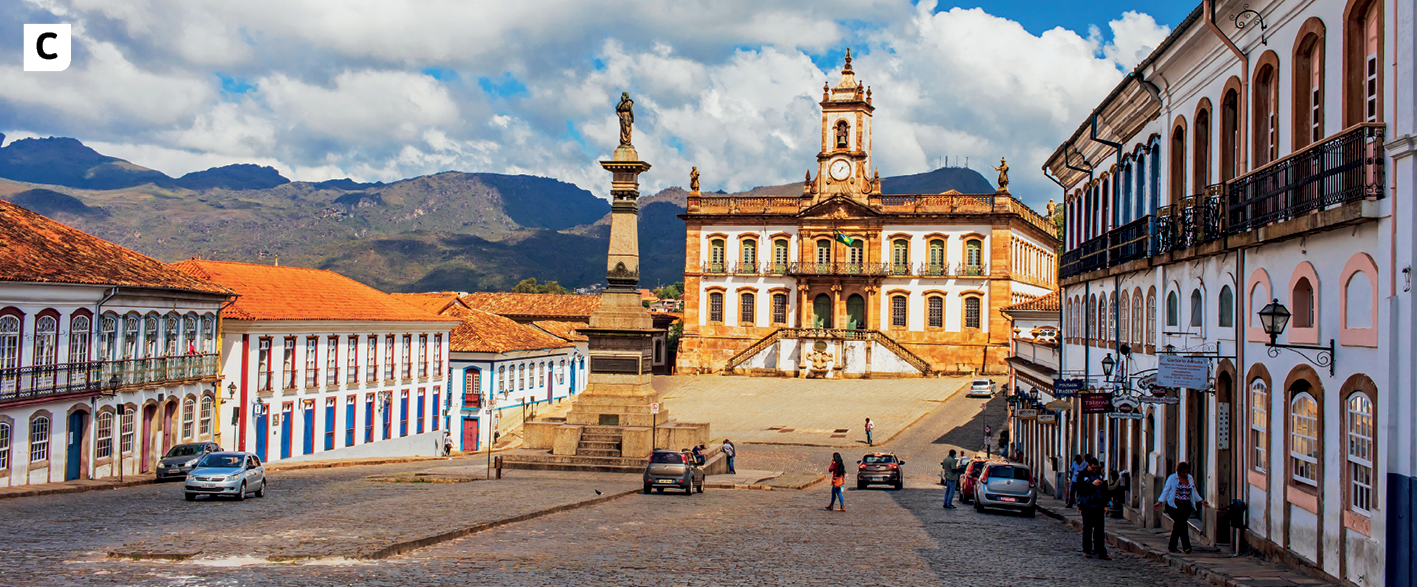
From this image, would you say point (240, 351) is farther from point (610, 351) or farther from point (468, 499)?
point (468, 499)

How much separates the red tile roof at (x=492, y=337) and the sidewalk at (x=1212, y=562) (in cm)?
3937

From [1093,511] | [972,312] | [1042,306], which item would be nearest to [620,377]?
[1093,511]

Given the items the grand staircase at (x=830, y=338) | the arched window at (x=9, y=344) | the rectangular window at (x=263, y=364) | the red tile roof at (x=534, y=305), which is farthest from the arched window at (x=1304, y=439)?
the red tile roof at (x=534, y=305)

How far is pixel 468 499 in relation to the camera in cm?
2428

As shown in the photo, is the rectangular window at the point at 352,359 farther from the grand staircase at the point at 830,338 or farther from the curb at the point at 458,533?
the grand staircase at the point at 830,338

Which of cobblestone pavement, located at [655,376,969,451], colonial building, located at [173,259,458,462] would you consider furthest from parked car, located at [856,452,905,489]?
colonial building, located at [173,259,458,462]

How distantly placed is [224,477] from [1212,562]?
61.6ft

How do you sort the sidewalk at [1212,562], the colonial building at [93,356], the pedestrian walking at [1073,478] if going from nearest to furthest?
the sidewalk at [1212,562] → the pedestrian walking at [1073,478] → the colonial building at [93,356]

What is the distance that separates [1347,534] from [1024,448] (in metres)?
28.2

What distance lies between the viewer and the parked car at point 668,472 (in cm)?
2769

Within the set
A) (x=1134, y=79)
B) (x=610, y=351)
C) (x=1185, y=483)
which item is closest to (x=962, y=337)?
(x=610, y=351)

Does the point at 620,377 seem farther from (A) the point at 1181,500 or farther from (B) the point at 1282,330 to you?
(B) the point at 1282,330

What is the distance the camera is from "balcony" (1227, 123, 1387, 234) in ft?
40.8

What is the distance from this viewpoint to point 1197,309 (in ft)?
63.5
